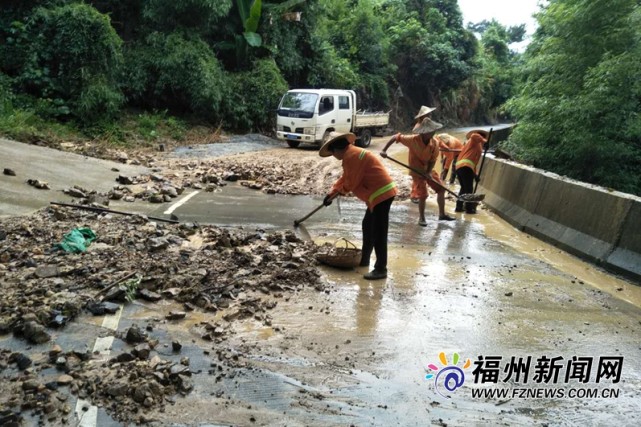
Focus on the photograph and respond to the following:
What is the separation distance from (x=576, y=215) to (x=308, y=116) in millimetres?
11846

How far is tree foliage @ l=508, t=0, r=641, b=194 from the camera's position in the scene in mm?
10633

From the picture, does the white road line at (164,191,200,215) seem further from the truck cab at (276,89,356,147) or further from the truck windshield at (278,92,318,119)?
the truck windshield at (278,92,318,119)

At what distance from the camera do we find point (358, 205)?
1009cm

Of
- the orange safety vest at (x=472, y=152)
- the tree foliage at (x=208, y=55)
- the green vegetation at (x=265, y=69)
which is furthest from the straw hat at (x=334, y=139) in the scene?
the tree foliage at (x=208, y=55)

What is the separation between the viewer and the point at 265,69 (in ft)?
70.4

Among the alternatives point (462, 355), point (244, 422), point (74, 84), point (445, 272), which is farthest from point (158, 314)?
point (74, 84)

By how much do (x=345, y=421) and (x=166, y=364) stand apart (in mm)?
1273

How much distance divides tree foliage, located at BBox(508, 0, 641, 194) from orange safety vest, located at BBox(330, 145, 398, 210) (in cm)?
724

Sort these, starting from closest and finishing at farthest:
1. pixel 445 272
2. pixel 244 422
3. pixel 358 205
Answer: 1. pixel 244 422
2. pixel 445 272
3. pixel 358 205

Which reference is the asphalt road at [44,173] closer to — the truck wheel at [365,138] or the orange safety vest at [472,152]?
the orange safety vest at [472,152]

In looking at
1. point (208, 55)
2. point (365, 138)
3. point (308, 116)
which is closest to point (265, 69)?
point (208, 55)

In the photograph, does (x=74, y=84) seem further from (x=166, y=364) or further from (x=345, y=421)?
(x=345, y=421)

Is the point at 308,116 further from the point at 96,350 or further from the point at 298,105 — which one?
the point at 96,350

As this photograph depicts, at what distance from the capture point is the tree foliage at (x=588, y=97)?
34.9ft
